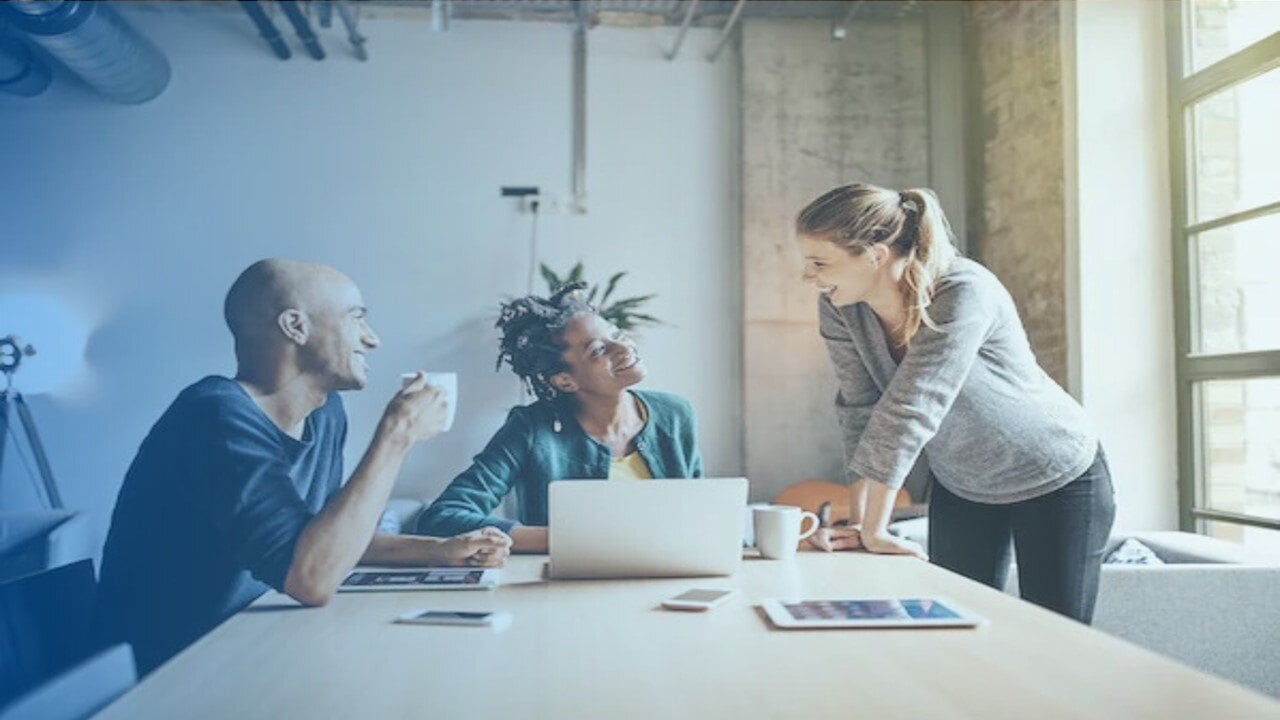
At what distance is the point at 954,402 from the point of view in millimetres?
2146

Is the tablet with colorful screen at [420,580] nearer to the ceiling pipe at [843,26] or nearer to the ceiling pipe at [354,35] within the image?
the ceiling pipe at [354,35]

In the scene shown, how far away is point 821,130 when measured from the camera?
4332 millimetres

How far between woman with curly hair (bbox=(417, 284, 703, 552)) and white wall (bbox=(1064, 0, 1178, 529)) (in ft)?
6.57

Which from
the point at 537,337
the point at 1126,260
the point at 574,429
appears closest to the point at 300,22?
the point at 537,337

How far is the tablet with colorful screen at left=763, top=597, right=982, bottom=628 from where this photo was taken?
127 centimetres

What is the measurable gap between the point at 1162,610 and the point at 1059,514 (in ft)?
2.49

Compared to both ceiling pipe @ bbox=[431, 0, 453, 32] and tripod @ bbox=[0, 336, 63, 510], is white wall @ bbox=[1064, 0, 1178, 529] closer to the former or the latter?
ceiling pipe @ bbox=[431, 0, 453, 32]

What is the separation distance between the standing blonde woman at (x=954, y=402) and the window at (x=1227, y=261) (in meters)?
1.37

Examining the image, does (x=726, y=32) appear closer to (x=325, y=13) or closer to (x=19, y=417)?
(x=325, y=13)

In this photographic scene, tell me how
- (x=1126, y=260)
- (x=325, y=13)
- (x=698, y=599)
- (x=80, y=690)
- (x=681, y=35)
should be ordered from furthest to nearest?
(x=681, y=35)
(x=325, y=13)
(x=1126, y=260)
(x=698, y=599)
(x=80, y=690)

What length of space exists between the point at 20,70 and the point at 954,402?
238cm

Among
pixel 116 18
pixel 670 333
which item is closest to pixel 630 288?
pixel 670 333

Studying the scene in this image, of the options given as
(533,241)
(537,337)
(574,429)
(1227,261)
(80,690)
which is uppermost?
(533,241)

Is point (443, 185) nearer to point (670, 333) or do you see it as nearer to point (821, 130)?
point (670, 333)
